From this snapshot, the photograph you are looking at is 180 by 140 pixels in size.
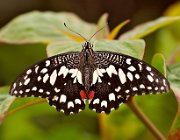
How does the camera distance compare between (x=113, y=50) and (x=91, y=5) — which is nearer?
(x=113, y=50)

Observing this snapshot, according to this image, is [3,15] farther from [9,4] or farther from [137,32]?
[137,32]

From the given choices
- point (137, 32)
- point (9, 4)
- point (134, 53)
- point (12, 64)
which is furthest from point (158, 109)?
point (9, 4)

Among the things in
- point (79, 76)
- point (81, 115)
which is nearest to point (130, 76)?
point (79, 76)

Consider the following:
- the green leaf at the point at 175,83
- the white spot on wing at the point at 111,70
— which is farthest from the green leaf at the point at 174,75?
the white spot on wing at the point at 111,70

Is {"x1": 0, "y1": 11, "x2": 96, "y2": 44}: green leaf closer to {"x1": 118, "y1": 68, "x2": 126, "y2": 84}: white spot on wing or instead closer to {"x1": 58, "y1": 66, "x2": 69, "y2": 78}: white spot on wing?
{"x1": 58, "y1": 66, "x2": 69, "y2": 78}: white spot on wing

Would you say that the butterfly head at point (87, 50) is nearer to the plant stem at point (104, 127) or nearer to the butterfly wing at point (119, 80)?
the butterfly wing at point (119, 80)

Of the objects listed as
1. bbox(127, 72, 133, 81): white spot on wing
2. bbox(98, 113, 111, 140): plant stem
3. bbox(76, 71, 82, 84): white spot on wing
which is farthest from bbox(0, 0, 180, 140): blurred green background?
bbox(127, 72, 133, 81): white spot on wing
